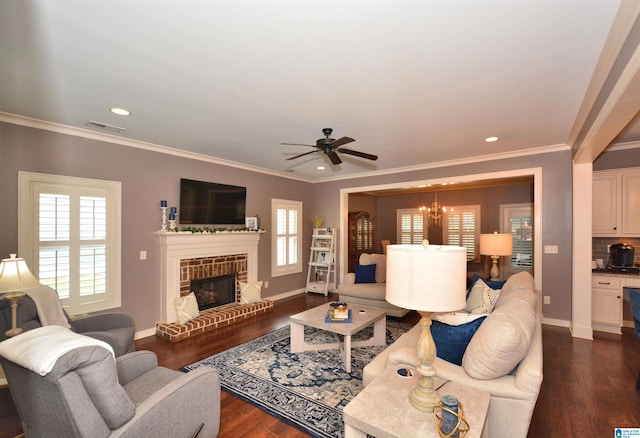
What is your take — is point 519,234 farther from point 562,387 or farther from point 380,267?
point 562,387

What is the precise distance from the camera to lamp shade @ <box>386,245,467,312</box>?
54.3 inches

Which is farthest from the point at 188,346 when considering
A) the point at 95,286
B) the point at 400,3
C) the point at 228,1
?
the point at 400,3

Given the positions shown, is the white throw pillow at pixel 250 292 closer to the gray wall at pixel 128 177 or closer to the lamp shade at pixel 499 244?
the gray wall at pixel 128 177

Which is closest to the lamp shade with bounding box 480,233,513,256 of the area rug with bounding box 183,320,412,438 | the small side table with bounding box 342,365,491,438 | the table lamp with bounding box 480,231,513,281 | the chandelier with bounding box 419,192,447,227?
the table lamp with bounding box 480,231,513,281

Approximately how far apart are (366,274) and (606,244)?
3.69 m

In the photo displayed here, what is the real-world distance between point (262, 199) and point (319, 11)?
14.7 feet

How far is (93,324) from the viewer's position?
2980mm

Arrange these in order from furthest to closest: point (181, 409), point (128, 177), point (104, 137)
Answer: point (128, 177) < point (104, 137) < point (181, 409)

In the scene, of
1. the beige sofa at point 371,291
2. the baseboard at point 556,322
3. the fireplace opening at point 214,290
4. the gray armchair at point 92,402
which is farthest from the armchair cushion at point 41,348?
the baseboard at point 556,322

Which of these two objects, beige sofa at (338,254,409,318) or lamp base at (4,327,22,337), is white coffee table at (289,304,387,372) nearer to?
beige sofa at (338,254,409,318)

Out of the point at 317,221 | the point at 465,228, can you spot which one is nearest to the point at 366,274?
the point at 317,221

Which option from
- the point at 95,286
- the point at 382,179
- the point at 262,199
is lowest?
the point at 95,286

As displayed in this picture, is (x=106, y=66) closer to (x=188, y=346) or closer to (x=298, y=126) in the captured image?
(x=298, y=126)

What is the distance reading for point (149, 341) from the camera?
3922 millimetres
